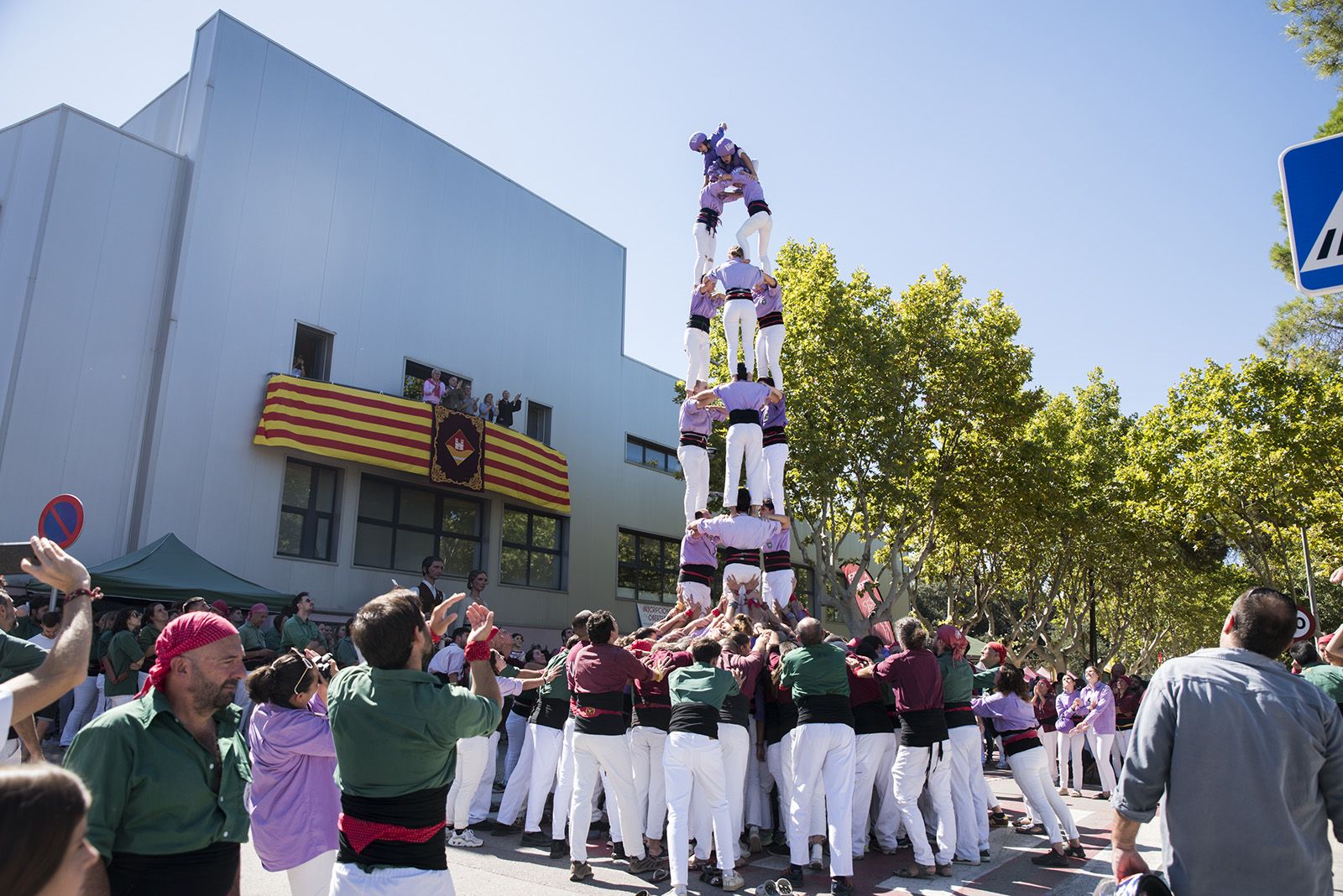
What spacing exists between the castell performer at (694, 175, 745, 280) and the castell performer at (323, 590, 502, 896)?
9996 millimetres

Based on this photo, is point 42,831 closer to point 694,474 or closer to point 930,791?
point 930,791

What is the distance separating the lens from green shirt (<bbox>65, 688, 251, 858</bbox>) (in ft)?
9.74

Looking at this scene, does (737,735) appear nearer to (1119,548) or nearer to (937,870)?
(937,870)

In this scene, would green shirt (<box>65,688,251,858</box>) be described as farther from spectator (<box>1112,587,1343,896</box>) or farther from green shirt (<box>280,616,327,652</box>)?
green shirt (<box>280,616,327,652</box>)

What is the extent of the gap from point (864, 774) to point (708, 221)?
7.84m

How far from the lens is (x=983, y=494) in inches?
910

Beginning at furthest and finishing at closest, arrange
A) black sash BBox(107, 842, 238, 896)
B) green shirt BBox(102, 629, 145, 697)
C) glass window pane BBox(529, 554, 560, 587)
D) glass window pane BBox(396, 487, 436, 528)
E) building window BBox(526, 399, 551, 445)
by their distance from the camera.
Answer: building window BBox(526, 399, 551, 445) < glass window pane BBox(529, 554, 560, 587) < glass window pane BBox(396, 487, 436, 528) < green shirt BBox(102, 629, 145, 697) < black sash BBox(107, 842, 238, 896)

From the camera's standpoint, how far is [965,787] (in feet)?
26.9

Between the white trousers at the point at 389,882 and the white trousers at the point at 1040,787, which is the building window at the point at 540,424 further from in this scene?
the white trousers at the point at 389,882

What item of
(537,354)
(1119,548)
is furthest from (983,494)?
(537,354)

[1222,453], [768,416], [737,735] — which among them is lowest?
[737,735]

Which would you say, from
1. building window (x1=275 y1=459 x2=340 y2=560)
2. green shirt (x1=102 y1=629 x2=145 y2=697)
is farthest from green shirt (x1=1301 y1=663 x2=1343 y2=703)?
building window (x1=275 y1=459 x2=340 y2=560)

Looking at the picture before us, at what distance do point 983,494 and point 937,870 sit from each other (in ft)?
54.6

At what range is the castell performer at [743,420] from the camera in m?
11.6
